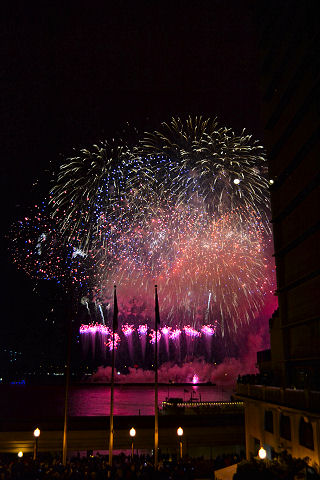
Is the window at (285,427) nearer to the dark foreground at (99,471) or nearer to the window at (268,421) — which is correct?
the window at (268,421)

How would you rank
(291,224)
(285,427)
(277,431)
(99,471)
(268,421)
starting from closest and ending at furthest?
(99,471) < (285,427) < (277,431) < (268,421) < (291,224)

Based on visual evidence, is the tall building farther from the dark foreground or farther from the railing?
the dark foreground

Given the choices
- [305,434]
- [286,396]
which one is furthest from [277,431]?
[305,434]

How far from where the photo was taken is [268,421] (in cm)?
2712

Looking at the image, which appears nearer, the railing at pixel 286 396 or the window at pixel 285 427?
the railing at pixel 286 396

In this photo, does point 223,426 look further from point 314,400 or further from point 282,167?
point 282,167

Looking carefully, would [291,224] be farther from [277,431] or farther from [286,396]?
[277,431]

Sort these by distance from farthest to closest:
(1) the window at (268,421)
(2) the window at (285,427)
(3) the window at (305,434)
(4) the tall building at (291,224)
→ (1) the window at (268,421)
(4) the tall building at (291,224)
(2) the window at (285,427)
(3) the window at (305,434)

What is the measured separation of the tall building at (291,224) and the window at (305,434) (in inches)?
1.9

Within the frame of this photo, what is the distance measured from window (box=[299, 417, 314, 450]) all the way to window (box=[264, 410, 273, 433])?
427cm

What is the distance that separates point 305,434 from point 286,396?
2.12 metres

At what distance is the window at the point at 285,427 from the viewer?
24.0m

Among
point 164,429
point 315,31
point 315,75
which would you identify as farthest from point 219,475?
point 315,31

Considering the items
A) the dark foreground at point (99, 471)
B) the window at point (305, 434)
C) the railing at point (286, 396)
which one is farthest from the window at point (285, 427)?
the dark foreground at point (99, 471)
